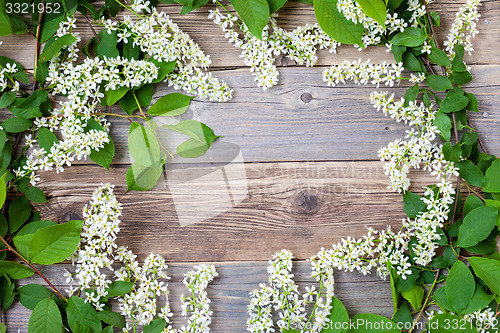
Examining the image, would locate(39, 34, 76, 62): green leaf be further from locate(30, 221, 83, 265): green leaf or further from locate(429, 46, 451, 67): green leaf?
locate(429, 46, 451, 67): green leaf

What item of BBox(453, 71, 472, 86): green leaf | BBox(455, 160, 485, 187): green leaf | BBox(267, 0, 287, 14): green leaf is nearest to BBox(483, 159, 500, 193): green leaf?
BBox(455, 160, 485, 187): green leaf

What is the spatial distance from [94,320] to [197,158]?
53 centimetres

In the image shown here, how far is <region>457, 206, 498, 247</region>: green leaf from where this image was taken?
0.98 m

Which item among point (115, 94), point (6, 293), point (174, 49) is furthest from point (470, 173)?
point (6, 293)

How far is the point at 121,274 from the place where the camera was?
3.40 feet

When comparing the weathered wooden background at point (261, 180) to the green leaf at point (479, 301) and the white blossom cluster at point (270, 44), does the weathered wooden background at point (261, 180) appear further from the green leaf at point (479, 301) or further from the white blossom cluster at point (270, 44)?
the green leaf at point (479, 301)

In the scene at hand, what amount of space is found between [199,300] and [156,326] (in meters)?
0.14

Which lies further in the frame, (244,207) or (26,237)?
(244,207)

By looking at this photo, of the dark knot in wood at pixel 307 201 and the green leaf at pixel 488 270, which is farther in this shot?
the dark knot in wood at pixel 307 201

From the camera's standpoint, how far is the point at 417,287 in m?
1.05

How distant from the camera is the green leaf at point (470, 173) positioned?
1018 millimetres

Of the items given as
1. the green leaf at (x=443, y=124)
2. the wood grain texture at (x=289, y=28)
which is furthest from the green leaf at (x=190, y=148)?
the green leaf at (x=443, y=124)

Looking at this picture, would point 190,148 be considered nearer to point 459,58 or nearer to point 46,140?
point 46,140

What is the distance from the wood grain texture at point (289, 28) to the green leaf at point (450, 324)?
0.75 metres
